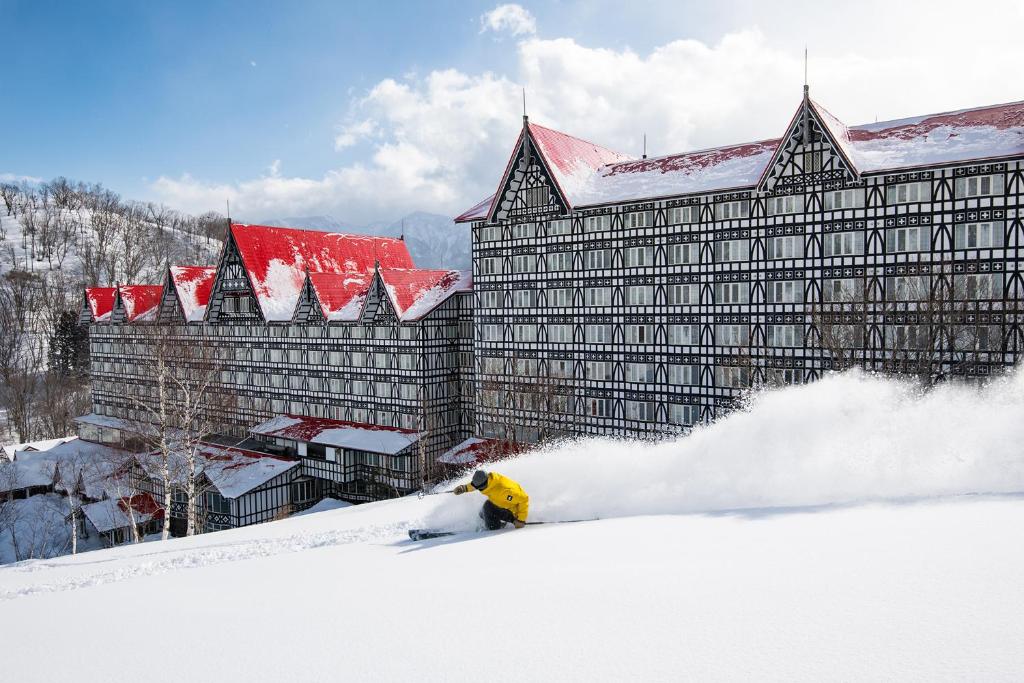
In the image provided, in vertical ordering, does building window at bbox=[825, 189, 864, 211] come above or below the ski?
above

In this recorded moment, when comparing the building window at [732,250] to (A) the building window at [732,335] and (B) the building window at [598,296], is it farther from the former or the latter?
(B) the building window at [598,296]

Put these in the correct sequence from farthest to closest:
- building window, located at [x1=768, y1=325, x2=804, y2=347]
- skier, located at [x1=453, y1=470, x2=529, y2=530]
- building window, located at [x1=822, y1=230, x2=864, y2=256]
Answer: building window, located at [x1=768, y1=325, x2=804, y2=347]
building window, located at [x1=822, y1=230, x2=864, y2=256]
skier, located at [x1=453, y1=470, x2=529, y2=530]

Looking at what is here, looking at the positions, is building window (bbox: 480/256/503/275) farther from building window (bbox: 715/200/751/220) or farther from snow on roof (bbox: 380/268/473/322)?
building window (bbox: 715/200/751/220)

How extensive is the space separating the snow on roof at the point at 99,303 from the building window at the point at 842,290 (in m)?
64.1

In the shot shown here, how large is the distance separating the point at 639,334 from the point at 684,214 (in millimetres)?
6958

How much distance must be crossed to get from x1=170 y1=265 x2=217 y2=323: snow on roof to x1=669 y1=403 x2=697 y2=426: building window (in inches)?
1611

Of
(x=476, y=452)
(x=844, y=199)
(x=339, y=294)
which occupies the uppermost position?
(x=844, y=199)

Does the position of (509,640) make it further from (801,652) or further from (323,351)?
(323,351)

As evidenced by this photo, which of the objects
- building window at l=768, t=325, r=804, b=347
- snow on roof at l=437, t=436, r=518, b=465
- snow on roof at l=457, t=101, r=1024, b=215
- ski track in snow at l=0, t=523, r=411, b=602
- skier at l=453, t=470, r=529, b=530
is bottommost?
snow on roof at l=437, t=436, r=518, b=465

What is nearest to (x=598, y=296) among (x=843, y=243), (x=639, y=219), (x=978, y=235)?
(x=639, y=219)

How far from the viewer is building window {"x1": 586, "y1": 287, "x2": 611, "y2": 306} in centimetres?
3766

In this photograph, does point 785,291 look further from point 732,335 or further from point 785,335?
point 732,335

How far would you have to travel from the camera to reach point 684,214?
1378 inches

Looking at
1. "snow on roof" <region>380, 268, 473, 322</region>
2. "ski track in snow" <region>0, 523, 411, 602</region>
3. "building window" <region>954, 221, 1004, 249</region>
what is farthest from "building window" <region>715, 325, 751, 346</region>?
"ski track in snow" <region>0, 523, 411, 602</region>
